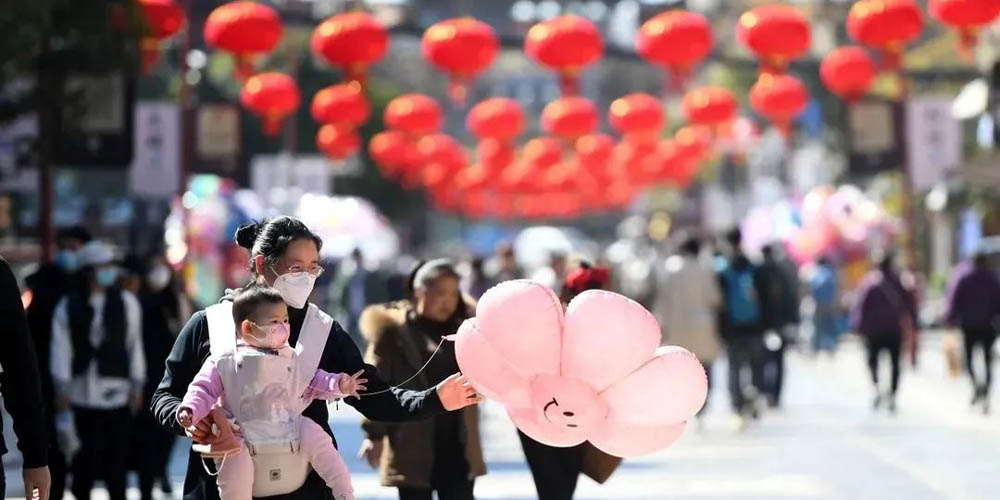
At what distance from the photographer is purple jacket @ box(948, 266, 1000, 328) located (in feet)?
68.4

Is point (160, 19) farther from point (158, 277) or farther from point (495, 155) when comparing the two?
point (495, 155)

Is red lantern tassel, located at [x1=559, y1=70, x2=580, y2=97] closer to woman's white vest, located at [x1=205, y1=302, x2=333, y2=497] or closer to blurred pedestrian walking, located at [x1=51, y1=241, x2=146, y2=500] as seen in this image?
blurred pedestrian walking, located at [x1=51, y1=241, x2=146, y2=500]

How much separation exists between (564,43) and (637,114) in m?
12.5

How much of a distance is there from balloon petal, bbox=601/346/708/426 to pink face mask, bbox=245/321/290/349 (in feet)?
Result: 3.90

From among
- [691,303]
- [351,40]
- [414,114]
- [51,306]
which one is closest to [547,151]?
[414,114]

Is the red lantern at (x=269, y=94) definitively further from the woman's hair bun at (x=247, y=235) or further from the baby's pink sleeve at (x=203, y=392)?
the baby's pink sleeve at (x=203, y=392)

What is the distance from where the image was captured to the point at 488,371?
673 cm

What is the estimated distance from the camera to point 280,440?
6.42 metres

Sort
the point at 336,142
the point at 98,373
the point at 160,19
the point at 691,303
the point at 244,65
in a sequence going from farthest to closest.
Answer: the point at 336,142
the point at 244,65
the point at 160,19
the point at 691,303
the point at 98,373

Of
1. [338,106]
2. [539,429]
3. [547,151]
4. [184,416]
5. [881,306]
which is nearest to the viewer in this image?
[184,416]

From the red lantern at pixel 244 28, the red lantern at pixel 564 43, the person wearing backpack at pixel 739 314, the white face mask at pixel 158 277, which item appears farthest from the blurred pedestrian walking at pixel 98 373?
the red lantern at pixel 564 43

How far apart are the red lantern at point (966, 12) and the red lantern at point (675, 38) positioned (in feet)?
12.4

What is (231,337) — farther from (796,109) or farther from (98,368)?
(796,109)

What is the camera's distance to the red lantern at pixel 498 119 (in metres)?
35.4
